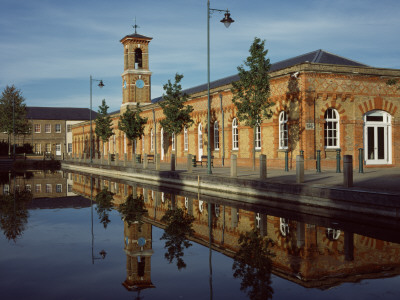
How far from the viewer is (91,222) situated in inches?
428

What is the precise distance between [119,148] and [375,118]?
117ft

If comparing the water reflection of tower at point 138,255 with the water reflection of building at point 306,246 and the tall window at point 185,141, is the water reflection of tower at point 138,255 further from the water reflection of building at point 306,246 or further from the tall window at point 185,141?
the tall window at point 185,141

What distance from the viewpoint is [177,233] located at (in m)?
9.03

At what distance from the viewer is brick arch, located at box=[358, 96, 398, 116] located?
78.3 ft

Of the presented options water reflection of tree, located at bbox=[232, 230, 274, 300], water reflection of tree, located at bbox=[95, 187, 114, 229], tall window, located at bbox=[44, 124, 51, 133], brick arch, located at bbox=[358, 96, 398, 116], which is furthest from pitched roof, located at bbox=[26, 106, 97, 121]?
water reflection of tree, located at bbox=[232, 230, 274, 300]

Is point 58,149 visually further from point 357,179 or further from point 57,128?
point 357,179

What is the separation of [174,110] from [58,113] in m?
59.1

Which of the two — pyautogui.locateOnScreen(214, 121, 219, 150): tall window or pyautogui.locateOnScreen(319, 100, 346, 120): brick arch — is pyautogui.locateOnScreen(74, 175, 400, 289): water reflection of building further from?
pyautogui.locateOnScreen(214, 121, 219, 150): tall window

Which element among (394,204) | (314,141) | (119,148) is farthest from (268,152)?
(119,148)

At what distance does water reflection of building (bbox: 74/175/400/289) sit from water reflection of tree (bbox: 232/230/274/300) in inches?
5.6

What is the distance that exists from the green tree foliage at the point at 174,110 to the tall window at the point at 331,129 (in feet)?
33.0

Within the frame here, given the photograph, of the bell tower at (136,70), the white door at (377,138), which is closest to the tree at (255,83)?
the white door at (377,138)

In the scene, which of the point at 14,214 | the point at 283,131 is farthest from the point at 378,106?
the point at 14,214

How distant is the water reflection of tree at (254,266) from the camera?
5223 mm
